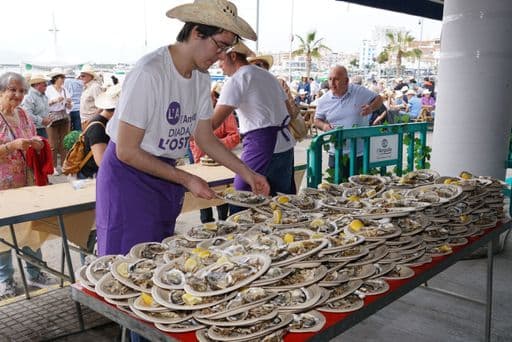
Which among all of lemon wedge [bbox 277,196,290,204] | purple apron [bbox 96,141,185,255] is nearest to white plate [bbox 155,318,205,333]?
purple apron [bbox 96,141,185,255]

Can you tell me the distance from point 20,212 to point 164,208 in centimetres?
100

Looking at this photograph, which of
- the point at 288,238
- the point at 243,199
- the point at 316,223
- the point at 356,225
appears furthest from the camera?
the point at 243,199

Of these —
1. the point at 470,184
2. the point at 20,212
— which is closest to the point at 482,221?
the point at 470,184

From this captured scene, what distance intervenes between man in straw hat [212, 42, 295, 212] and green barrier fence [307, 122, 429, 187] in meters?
0.30

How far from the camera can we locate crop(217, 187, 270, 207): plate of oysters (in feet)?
7.37

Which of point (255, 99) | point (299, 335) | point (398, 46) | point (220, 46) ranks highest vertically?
point (398, 46)

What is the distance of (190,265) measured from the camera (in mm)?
1517

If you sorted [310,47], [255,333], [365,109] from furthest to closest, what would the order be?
1. [310,47]
2. [365,109]
3. [255,333]

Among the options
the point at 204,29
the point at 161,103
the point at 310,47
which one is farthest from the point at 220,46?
the point at 310,47

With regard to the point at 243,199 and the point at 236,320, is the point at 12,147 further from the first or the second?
the point at 236,320

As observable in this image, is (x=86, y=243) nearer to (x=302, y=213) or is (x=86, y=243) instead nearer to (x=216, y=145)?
(x=216, y=145)

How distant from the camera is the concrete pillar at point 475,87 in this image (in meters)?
3.96

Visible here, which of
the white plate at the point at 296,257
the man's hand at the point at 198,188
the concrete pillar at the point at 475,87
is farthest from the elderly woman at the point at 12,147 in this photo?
the concrete pillar at the point at 475,87

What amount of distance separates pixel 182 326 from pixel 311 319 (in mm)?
364
